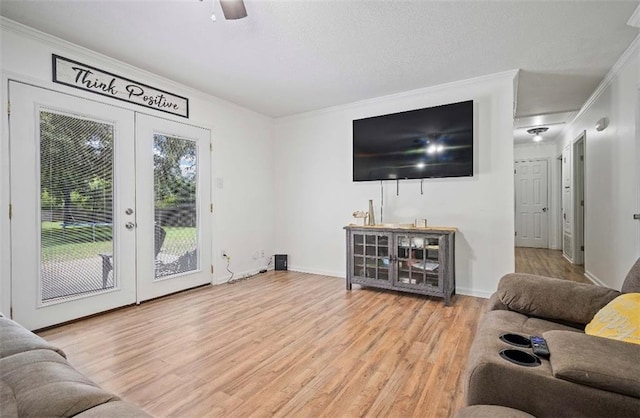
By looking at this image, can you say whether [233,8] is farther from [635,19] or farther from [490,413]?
[635,19]

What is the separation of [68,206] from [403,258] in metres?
3.43

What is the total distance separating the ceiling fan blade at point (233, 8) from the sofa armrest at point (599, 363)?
2.48m

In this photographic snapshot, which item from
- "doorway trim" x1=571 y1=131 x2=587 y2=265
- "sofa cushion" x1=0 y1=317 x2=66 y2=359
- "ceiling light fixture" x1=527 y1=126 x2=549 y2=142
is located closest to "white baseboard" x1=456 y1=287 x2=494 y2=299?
"doorway trim" x1=571 y1=131 x2=587 y2=265

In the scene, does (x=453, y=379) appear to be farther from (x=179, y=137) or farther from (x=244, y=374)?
→ (x=179, y=137)

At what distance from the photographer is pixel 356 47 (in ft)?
9.29

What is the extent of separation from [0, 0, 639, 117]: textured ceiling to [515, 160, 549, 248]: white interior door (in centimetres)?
388

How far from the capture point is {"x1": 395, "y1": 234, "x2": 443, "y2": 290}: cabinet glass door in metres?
3.39

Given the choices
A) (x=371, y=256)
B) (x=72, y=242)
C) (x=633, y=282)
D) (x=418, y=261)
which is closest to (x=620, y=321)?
(x=633, y=282)

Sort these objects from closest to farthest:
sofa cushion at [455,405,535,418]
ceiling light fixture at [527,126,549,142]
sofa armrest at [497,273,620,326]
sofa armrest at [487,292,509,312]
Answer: sofa cushion at [455,405,535,418] < sofa armrest at [497,273,620,326] < sofa armrest at [487,292,509,312] < ceiling light fixture at [527,126,549,142]

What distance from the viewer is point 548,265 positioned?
528cm

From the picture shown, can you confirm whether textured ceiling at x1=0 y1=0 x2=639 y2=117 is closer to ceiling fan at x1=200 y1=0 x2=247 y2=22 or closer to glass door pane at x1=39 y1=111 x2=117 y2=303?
ceiling fan at x1=200 y1=0 x2=247 y2=22

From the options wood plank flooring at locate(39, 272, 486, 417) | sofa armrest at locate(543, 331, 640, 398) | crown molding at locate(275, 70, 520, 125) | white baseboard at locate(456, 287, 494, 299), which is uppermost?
crown molding at locate(275, 70, 520, 125)

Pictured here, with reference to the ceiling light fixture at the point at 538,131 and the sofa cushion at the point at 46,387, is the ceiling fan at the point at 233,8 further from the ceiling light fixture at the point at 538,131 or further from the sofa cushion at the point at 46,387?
the ceiling light fixture at the point at 538,131

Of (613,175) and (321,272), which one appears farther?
(321,272)
